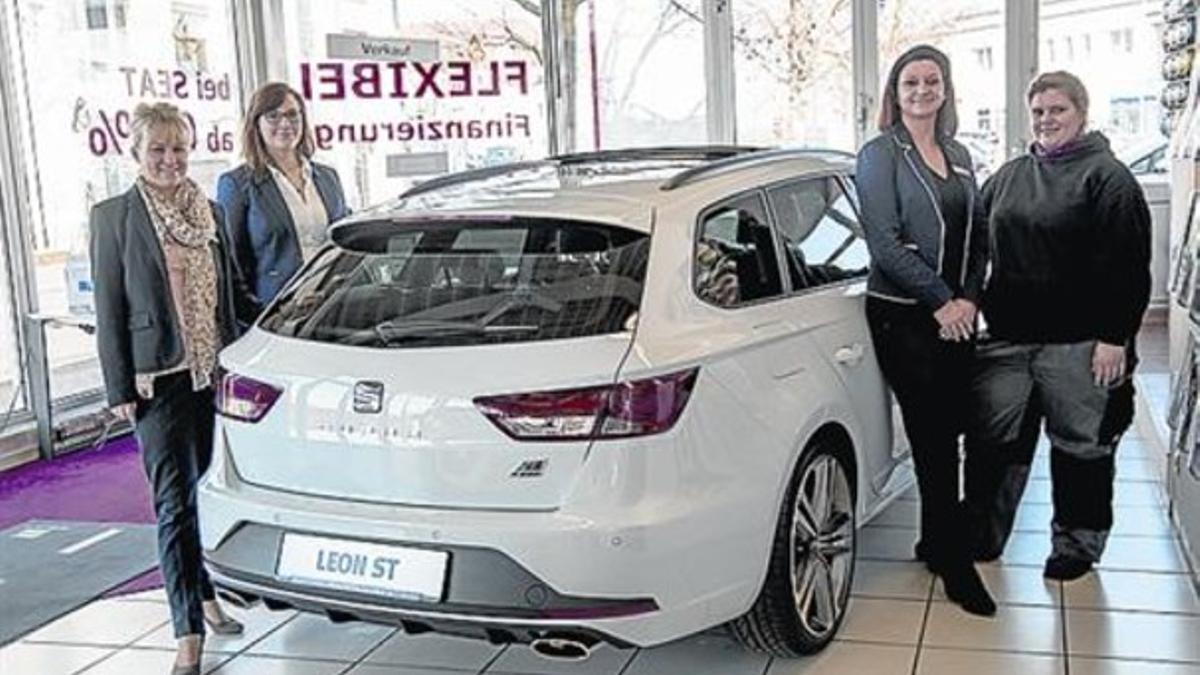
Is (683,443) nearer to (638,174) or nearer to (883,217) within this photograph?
(638,174)

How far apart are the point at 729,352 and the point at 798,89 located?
5799 mm

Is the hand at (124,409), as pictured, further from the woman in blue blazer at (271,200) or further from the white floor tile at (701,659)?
the white floor tile at (701,659)

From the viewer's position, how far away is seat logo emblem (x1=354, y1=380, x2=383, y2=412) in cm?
273

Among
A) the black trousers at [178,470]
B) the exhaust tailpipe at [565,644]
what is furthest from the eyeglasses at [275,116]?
the exhaust tailpipe at [565,644]

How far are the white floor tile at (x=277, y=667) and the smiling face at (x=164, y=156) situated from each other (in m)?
1.21

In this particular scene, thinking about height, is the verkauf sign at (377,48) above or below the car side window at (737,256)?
above

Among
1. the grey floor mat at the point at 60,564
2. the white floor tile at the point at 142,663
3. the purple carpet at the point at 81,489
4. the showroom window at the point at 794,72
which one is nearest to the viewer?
the white floor tile at the point at 142,663

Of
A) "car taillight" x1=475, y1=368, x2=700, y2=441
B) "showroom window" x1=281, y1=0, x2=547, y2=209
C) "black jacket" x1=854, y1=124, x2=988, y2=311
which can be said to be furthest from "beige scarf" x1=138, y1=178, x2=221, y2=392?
"showroom window" x1=281, y1=0, x2=547, y2=209

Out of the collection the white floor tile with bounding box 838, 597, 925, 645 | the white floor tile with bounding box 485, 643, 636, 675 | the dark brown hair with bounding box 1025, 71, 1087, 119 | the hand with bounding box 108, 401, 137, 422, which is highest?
the dark brown hair with bounding box 1025, 71, 1087, 119

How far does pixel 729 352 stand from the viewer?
9.52 feet

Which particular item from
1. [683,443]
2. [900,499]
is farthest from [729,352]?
[900,499]

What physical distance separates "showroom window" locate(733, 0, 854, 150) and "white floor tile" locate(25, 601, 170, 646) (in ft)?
18.1

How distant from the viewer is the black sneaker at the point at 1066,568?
3848mm

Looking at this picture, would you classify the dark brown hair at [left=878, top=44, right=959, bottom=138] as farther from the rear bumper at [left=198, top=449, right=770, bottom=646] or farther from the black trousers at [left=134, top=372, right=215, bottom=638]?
the black trousers at [left=134, top=372, right=215, bottom=638]
